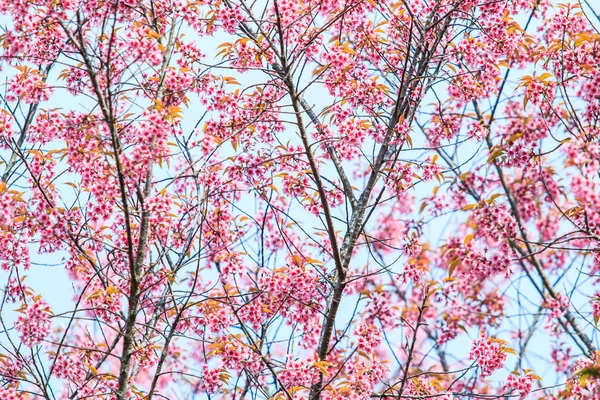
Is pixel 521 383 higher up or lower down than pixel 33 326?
lower down

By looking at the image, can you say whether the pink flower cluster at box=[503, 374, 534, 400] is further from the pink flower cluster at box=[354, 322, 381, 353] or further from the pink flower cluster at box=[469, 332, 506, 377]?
the pink flower cluster at box=[354, 322, 381, 353]

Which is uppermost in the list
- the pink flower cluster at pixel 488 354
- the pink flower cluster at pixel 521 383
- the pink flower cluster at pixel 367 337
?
the pink flower cluster at pixel 367 337

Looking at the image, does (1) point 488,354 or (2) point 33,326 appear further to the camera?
(1) point 488,354

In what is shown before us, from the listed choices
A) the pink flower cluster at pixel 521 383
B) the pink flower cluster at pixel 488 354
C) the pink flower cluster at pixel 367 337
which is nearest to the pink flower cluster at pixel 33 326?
the pink flower cluster at pixel 367 337

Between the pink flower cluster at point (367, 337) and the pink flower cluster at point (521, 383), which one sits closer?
the pink flower cluster at point (521, 383)

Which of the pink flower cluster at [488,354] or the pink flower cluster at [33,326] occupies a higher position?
the pink flower cluster at [33,326]

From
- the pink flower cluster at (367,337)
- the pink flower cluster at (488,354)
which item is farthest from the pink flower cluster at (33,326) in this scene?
the pink flower cluster at (488,354)

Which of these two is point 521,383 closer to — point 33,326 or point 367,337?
point 367,337

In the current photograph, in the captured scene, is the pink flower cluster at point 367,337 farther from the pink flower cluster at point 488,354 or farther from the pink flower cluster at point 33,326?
the pink flower cluster at point 33,326

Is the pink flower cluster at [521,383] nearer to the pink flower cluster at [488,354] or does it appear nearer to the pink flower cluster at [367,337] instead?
the pink flower cluster at [488,354]

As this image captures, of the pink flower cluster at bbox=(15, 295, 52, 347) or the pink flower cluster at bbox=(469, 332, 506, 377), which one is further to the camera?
the pink flower cluster at bbox=(469, 332, 506, 377)

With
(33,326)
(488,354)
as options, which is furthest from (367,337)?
(33,326)

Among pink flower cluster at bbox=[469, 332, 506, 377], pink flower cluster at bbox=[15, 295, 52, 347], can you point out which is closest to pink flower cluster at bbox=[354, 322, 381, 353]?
pink flower cluster at bbox=[469, 332, 506, 377]

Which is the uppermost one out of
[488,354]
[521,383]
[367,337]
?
[367,337]
